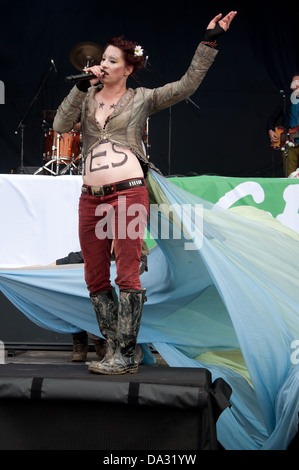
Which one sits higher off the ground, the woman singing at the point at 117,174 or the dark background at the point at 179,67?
the dark background at the point at 179,67

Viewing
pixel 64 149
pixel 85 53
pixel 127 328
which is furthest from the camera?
pixel 64 149

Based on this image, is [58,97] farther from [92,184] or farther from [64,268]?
[92,184]

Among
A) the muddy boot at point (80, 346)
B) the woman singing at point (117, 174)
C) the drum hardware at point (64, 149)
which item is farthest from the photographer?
the drum hardware at point (64, 149)

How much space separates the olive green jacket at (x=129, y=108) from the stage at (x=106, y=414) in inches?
39.9

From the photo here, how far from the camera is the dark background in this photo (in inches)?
331

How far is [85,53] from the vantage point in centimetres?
724

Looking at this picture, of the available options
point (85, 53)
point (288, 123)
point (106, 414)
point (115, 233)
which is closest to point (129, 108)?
point (115, 233)

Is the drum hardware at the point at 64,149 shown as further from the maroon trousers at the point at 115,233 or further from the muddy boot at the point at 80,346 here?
the maroon trousers at the point at 115,233

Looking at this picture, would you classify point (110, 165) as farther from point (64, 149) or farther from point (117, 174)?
point (64, 149)

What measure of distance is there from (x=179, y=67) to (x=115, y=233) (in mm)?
6639

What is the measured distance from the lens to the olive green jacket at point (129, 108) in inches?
96.4

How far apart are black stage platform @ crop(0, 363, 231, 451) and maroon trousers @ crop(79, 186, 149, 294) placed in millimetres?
531

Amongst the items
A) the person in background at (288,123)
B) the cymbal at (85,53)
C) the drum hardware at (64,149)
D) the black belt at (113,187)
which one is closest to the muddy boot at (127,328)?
the black belt at (113,187)

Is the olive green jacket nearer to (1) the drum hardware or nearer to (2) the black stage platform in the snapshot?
(2) the black stage platform
